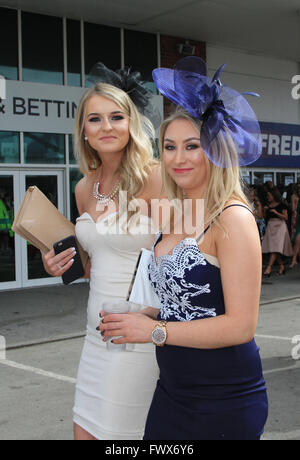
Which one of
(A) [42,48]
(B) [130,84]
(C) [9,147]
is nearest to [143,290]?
(B) [130,84]

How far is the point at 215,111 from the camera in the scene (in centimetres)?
197

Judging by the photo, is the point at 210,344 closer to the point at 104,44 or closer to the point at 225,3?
the point at 225,3

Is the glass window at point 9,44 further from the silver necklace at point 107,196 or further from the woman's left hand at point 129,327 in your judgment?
the woman's left hand at point 129,327

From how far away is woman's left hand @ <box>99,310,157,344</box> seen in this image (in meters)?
1.92

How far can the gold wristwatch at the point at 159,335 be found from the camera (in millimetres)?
1897

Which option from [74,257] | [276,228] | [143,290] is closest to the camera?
[143,290]

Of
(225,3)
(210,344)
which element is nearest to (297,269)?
(225,3)

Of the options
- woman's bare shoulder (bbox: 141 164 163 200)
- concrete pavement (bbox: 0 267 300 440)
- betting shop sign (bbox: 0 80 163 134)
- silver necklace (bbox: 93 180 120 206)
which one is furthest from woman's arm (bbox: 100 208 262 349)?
betting shop sign (bbox: 0 80 163 134)

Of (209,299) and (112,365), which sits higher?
(209,299)

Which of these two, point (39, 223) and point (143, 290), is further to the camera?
point (39, 223)

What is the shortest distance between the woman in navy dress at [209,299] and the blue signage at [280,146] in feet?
44.2

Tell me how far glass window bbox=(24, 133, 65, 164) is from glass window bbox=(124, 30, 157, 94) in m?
2.42

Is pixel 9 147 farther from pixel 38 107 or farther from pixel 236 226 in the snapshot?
pixel 236 226

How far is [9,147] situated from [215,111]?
31.5 feet
